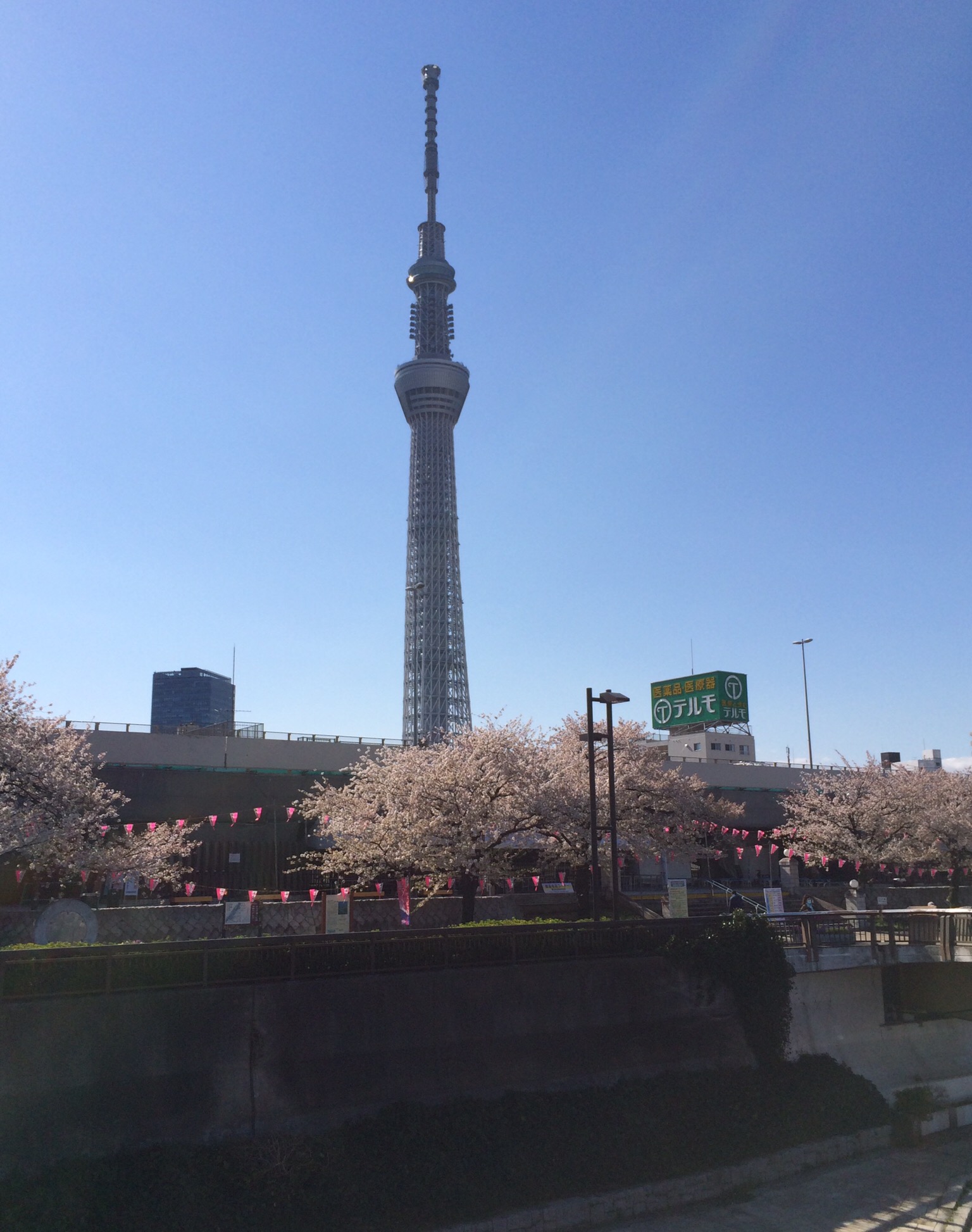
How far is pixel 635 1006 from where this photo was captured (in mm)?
23406

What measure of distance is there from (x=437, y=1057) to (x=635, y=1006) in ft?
18.5

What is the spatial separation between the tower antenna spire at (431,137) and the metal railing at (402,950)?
17649cm

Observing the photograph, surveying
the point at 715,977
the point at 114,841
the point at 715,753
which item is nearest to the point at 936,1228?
the point at 715,977

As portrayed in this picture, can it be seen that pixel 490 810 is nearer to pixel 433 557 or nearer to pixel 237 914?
pixel 237 914

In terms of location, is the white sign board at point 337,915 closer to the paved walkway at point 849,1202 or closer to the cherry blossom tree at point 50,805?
the cherry blossom tree at point 50,805

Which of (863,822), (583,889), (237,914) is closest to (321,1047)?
(237,914)

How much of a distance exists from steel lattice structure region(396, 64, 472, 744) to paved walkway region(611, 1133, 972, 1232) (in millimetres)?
129302

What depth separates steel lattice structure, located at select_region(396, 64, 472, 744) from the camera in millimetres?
155875

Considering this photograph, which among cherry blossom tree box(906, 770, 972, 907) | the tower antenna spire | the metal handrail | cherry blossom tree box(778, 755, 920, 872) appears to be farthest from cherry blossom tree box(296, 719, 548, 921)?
the tower antenna spire

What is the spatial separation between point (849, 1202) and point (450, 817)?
1584cm

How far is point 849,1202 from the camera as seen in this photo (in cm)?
2034

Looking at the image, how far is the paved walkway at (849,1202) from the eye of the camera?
19.0 m

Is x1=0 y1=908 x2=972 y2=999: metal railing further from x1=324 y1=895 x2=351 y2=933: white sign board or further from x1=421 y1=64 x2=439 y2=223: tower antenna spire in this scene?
x1=421 y1=64 x2=439 y2=223: tower antenna spire

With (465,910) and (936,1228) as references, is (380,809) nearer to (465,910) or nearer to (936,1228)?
(465,910)
